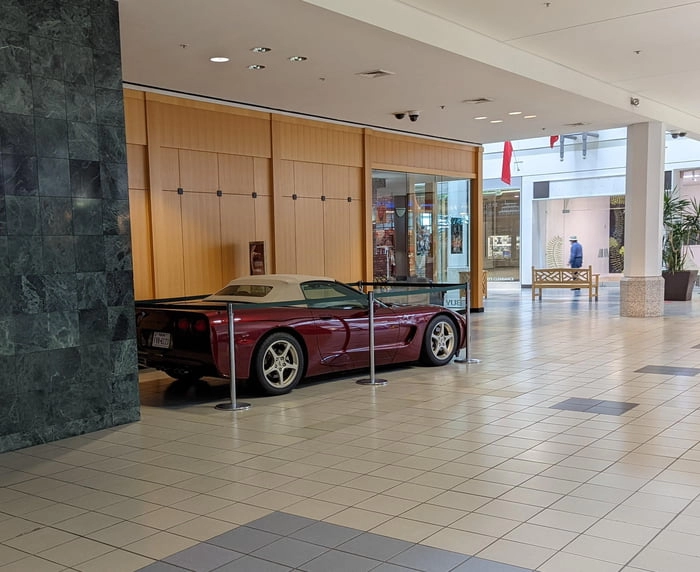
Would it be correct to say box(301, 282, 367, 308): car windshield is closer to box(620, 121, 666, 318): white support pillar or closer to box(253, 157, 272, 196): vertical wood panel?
box(253, 157, 272, 196): vertical wood panel

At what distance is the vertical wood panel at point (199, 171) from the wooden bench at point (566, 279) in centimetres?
1008

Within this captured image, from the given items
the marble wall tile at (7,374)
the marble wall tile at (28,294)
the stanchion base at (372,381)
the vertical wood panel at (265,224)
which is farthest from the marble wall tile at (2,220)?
the vertical wood panel at (265,224)

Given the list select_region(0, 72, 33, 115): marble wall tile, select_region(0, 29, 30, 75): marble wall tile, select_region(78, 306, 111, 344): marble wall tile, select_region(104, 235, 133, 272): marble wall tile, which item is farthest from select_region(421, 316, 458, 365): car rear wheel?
select_region(0, 29, 30, 75): marble wall tile

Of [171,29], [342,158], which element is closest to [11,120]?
[171,29]

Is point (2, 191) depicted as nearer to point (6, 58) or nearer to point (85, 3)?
point (6, 58)

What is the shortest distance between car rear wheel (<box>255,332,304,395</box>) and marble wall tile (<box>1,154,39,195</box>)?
7.98ft

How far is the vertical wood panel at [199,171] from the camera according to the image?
9.20 metres

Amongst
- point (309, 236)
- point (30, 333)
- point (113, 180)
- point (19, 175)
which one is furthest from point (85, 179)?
point (309, 236)

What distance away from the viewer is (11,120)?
4.96 m

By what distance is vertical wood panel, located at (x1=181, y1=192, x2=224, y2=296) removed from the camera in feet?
30.4

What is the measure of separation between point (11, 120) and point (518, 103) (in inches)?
298

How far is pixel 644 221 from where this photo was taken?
12.8m

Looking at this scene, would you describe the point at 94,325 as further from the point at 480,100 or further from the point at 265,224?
the point at 480,100

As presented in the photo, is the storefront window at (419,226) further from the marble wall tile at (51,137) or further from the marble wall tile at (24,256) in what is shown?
the marble wall tile at (24,256)
